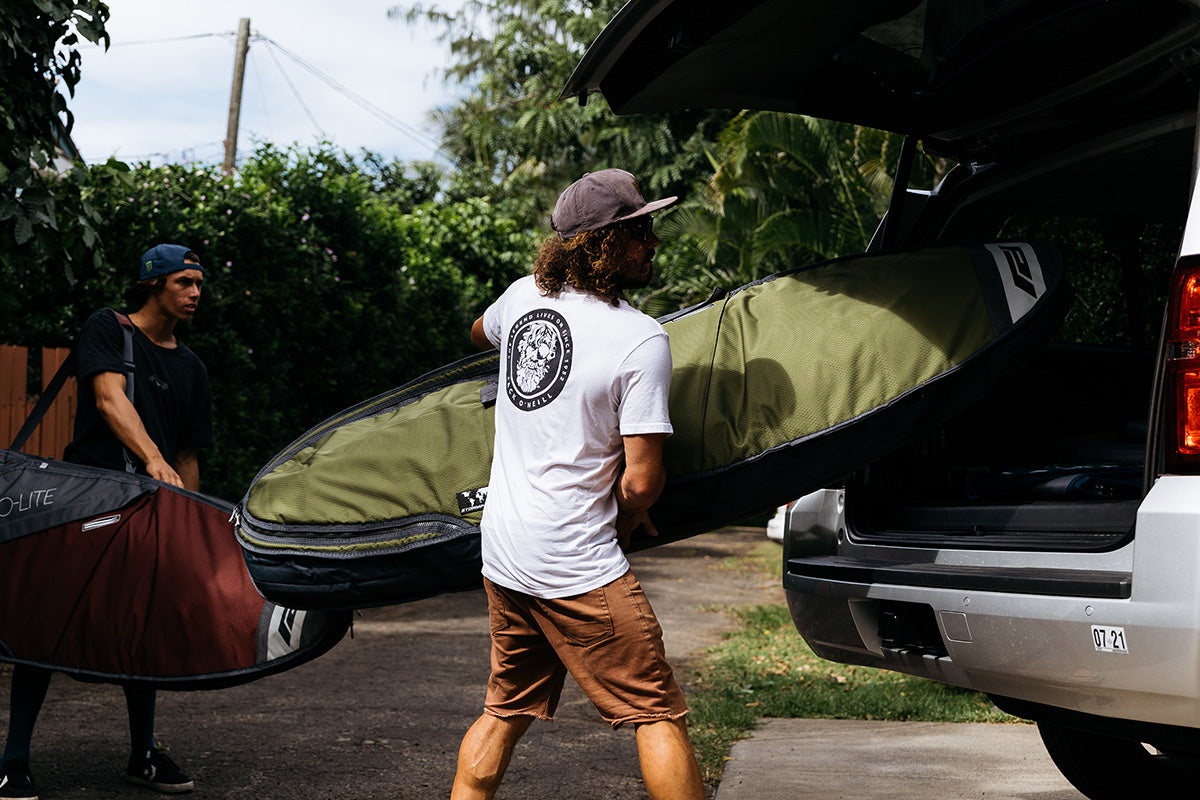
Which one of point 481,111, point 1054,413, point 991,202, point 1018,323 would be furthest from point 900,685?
point 481,111

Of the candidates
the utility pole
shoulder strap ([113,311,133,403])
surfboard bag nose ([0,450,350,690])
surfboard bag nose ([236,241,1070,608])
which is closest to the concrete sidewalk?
surfboard bag nose ([236,241,1070,608])

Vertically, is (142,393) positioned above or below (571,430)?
above

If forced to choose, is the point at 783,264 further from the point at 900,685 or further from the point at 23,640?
the point at 23,640

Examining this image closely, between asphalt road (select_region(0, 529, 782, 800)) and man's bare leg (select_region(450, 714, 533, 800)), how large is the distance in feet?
3.58

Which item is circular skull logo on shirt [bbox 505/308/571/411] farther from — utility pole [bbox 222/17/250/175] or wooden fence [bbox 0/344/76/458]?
utility pole [bbox 222/17/250/175]

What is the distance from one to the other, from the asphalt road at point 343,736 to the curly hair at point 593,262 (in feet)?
6.30

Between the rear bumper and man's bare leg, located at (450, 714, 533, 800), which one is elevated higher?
the rear bumper

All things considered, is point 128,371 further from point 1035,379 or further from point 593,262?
point 1035,379

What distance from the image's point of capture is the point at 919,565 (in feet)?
9.53

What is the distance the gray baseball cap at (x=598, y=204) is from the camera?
110 inches

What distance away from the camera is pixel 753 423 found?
286 cm

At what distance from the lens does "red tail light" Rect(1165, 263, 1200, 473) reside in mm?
2385

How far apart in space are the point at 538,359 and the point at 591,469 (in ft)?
0.93

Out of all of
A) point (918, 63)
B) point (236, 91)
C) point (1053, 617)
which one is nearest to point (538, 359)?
point (1053, 617)
